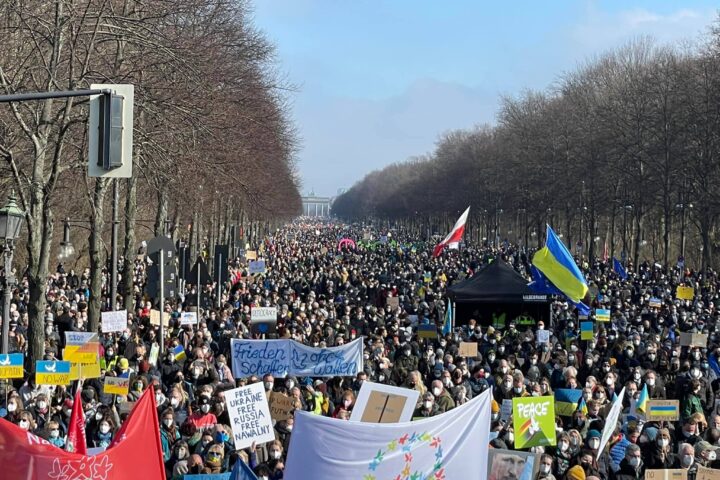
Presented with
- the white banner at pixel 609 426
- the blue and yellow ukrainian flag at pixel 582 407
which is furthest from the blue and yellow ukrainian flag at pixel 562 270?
the white banner at pixel 609 426

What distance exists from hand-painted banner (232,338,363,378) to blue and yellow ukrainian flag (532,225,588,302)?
9.23 metres

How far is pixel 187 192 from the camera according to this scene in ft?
109

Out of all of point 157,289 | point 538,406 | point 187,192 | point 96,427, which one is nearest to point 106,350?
point 157,289

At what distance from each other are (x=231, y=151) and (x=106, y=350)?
450 inches

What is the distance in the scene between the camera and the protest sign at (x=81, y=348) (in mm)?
17281

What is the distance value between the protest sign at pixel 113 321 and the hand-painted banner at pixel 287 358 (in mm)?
3468

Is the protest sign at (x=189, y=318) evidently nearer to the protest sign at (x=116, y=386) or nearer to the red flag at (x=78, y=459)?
the protest sign at (x=116, y=386)

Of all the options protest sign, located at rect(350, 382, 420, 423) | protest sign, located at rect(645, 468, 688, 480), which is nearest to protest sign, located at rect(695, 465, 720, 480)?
protest sign, located at rect(645, 468, 688, 480)

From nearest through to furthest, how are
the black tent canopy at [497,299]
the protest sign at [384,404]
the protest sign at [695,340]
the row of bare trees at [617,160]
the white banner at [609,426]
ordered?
the protest sign at [384,404] < the white banner at [609,426] < the protest sign at [695,340] < the black tent canopy at [497,299] < the row of bare trees at [617,160]

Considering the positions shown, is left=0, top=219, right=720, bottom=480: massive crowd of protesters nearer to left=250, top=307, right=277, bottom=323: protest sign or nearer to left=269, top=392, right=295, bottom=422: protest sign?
left=269, top=392, right=295, bottom=422: protest sign

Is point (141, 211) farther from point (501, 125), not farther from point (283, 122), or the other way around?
point (501, 125)

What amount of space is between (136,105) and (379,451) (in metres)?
14.2

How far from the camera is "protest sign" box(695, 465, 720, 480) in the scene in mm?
11555

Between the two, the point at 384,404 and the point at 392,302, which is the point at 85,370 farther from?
the point at 392,302
